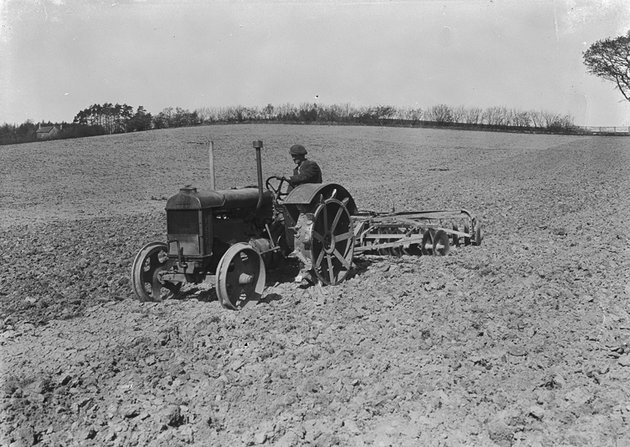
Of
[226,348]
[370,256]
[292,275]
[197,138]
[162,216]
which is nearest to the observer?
[226,348]

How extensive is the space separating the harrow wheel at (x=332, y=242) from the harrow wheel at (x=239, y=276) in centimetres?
69

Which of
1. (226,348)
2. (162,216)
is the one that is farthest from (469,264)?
(162,216)

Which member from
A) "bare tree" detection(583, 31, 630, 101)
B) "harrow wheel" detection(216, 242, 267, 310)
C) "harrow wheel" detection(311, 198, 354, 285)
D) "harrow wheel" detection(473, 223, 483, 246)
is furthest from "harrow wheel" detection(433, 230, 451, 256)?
"bare tree" detection(583, 31, 630, 101)

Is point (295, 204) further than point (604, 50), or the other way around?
point (604, 50)

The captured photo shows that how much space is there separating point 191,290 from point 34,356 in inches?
92.7

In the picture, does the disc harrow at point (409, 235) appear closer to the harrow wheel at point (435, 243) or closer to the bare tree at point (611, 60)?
the harrow wheel at point (435, 243)

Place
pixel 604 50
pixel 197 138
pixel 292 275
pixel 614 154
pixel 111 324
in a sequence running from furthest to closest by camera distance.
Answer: pixel 197 138
pixel 604 50
pixel 614 154
pixel 292 275
pixel 111 324

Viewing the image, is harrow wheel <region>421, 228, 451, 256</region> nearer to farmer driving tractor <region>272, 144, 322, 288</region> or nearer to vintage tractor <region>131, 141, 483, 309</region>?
vintage tractor <region>131, 141, 483, 309</region>

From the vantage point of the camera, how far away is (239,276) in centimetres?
641

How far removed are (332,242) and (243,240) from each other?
3.80ft

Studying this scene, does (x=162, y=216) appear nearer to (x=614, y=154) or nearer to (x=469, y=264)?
(x=469, y=264)

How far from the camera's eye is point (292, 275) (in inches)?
315

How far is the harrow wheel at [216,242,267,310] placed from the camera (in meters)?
5.98

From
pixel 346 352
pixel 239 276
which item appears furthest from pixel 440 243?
pixel 346 352
